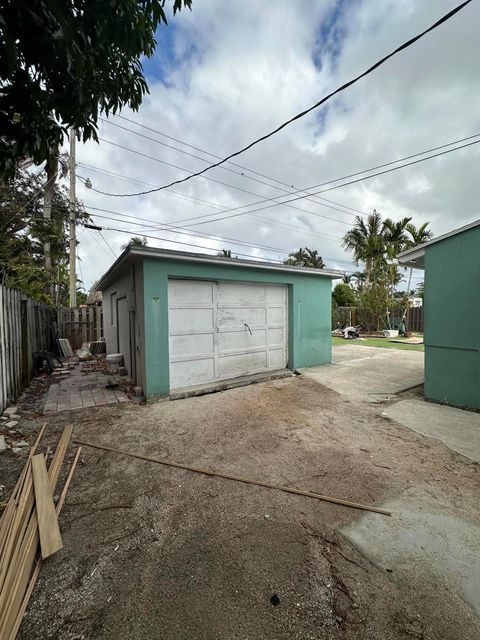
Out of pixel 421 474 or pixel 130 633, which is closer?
pixel 130 633

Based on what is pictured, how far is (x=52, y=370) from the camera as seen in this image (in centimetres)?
695

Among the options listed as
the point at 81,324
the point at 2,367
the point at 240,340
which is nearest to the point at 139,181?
the point at 81,324

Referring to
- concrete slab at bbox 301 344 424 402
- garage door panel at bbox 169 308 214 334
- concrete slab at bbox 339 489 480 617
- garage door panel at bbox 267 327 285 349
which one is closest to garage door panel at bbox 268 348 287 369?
garage door panel at bbox 267 327 285 349

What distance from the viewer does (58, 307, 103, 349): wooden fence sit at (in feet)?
34.0

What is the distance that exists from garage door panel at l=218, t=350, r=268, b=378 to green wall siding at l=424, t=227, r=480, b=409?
127 inches

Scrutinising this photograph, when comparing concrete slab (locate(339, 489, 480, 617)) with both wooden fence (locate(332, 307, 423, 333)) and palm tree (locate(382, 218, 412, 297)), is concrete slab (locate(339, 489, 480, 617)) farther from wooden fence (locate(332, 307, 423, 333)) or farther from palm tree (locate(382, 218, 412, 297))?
palm tree (locate(382, 218, 412, 297))

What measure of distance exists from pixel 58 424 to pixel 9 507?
80.6 inches

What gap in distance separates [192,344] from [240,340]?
47.0 inches

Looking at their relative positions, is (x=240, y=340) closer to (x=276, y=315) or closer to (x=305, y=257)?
(x=276, y=315)

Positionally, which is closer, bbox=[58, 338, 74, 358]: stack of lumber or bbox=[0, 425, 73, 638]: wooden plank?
bbox=[0, 425, 73, 638]: wooden plank

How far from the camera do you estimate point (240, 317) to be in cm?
608

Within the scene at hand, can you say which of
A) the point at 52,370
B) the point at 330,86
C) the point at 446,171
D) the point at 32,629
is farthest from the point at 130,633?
the point at 446,171

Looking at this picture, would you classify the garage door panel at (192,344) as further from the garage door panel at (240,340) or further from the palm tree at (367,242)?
the palm tree at (367,242)

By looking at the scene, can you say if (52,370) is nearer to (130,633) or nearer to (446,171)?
(130,633)
